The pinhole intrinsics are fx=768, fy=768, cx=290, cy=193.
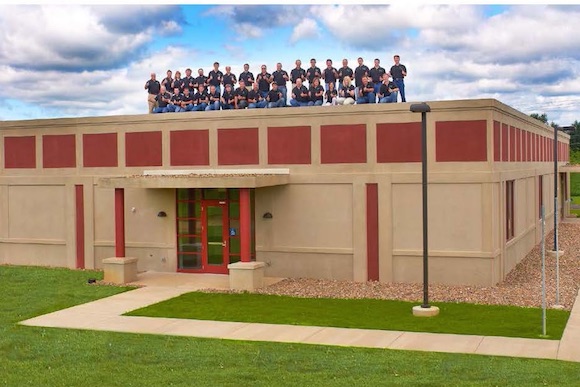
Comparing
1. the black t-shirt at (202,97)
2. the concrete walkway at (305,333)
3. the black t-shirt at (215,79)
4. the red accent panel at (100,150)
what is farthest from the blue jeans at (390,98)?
the red accent panel at (100,150)

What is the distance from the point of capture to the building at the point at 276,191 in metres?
20.7

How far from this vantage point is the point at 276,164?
74.3 feet

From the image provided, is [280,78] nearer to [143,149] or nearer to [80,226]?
[143,149]

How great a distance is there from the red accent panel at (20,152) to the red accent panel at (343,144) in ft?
35.1

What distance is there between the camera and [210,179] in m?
21.2

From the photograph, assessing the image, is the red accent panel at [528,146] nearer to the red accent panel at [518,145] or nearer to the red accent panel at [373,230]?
the red accent panel at [518,145]

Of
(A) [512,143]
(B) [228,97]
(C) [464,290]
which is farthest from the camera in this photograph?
(B) [228,97]

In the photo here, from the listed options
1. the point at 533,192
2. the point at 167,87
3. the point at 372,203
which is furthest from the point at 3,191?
the point at 533,192

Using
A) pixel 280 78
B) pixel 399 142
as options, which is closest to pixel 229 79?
pixel 280 78

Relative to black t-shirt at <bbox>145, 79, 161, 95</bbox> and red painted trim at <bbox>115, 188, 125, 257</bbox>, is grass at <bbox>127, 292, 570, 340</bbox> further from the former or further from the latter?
black t-shirt at <bbox>145, 79, 161, 95</bbox>

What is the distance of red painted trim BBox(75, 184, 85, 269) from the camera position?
25.4 metres

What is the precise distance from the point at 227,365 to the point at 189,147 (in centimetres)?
1207

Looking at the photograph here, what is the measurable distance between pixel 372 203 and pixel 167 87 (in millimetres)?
8666

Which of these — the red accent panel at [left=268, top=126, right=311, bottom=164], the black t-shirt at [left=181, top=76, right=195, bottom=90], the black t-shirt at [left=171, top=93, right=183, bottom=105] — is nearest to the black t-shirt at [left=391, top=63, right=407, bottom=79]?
the red accent panel at [left=268, top=126, right=311, bottom=164]
